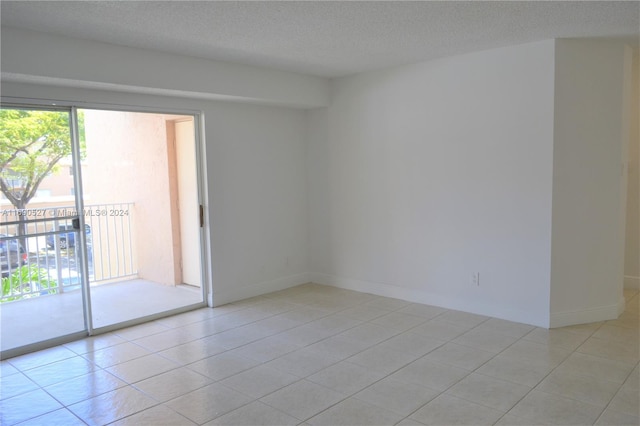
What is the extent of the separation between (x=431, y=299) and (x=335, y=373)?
1872 mm

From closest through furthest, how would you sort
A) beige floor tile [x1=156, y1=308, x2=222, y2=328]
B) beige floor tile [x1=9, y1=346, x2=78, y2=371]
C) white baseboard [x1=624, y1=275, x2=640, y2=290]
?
beige floor tile [x1=9, y1=346, x2=78, y2=371]
beige floor tile [x1=156, y1=308, x2=222, y2=328]
white baseboard [x1=624, y1=275, x2=640, y2=290]

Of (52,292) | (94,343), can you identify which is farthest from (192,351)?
(52,292)

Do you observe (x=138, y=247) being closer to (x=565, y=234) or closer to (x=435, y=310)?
(x=435, y=310)

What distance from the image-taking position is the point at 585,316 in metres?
4.18

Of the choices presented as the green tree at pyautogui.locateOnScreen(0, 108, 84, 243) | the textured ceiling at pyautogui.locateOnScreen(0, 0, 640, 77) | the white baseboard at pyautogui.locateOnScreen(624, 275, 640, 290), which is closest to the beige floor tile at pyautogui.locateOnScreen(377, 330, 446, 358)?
the textured ceiling at pyautogui.locateOnScreen(0, 0, 640, 77)

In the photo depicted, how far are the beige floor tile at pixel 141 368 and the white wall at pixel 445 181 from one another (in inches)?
101

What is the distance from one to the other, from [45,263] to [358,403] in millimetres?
3352

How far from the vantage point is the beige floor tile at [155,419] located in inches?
106

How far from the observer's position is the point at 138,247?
644 centimetres

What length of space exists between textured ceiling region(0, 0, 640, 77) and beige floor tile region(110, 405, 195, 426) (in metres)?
2.48

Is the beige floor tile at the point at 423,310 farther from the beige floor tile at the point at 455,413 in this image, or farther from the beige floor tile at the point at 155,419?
the beige floor tile at the point at 155,419

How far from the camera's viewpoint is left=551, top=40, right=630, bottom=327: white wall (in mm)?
3971

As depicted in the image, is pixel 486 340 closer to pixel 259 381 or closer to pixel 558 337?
pixel 558 337

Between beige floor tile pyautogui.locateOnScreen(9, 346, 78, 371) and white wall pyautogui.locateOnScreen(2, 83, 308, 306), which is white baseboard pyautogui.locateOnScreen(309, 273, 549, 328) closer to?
white wall pyautogui.locateOnScreen(2, 83, 308, 306)
